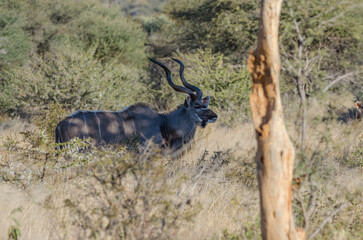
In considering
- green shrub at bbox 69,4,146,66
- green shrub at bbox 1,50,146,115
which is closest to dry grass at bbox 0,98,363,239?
green shrub at bbox 1,50,146,115

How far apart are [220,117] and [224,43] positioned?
14.3ft

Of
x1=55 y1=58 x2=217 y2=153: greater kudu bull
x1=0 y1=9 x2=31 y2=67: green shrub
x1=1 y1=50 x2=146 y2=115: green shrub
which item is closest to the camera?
x1=55 y1=58 x2=217 y2=153: greater kudu bull

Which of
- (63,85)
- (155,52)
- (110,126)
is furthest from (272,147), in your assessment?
(155,52)

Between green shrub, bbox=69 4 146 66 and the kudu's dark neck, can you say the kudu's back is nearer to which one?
the kudu's dark neck

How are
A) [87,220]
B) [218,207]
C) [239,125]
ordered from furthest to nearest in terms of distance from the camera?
[239,125]
[218,207]
[87,220]

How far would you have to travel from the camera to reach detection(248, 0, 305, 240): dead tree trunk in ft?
7.47

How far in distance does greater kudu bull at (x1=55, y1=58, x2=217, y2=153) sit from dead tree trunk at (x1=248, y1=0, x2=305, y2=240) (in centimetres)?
259

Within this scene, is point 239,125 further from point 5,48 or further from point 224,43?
point 5,48

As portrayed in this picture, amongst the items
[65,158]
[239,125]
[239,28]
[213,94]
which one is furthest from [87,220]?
[239,28]

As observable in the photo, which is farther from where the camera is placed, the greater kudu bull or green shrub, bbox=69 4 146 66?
green shrub, bbox=69 4 146 66

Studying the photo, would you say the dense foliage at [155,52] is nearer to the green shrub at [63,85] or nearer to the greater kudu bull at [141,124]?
the green shrub at [63,85]

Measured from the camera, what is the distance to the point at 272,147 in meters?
2.29

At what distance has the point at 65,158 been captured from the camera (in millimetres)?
4188

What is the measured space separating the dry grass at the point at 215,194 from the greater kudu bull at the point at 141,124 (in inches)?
19.0
